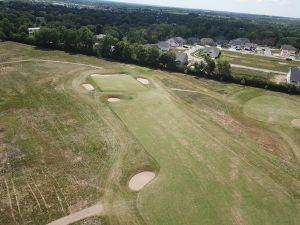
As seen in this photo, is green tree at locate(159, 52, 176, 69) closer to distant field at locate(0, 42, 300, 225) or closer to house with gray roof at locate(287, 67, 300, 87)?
distant field at locate(0, 42, 300, 225)

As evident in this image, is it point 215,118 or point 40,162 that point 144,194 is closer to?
point 40,162

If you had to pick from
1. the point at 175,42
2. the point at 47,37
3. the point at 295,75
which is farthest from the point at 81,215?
the point at 175,42

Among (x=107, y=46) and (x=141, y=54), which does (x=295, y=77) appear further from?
(x=107, y=46)

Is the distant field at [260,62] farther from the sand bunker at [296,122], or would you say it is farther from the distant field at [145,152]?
the sand bunker at [296,122]

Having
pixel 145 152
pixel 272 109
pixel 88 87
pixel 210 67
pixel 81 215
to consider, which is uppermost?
pixel 210 67

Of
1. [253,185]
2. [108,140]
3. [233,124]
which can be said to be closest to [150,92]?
[233,124]
